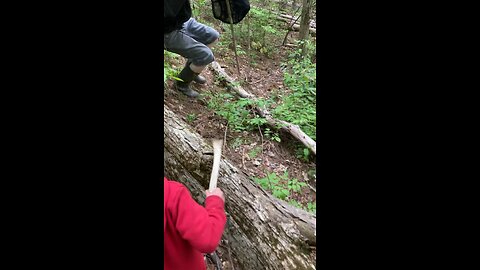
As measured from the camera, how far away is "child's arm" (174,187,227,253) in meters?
1.44

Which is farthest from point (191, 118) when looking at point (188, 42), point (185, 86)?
point (188, 42)

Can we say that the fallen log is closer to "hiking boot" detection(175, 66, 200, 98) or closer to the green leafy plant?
"hiking boot" detection(175, 66, 200, 98)

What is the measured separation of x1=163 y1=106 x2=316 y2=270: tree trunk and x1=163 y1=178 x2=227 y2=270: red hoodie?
0.68 meters

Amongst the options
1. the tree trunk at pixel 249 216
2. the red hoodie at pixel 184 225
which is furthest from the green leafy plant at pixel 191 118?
the red hoodie at pixel 184 225

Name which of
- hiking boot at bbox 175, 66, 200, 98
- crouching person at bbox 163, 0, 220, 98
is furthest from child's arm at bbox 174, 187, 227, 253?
hiking boot at bbox 175, 66, 200, 98

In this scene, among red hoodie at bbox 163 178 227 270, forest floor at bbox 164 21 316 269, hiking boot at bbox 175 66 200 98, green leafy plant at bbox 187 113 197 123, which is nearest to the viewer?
red hoodie at bbox 163 178 227 270

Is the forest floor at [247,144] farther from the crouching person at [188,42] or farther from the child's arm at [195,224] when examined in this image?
the child's arm at [195,224]

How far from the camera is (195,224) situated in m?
1.46

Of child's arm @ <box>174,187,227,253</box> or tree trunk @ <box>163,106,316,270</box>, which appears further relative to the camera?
tree trunk @ <box>163,106,316,270</box>

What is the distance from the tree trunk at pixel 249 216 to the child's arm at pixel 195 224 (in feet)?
2.38

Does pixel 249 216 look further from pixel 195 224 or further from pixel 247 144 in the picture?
pixel 247 144

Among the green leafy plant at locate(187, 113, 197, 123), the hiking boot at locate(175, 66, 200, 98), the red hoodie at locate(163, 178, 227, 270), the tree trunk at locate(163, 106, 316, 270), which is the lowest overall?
the green leafy plant at locate(187, 113, 197, 123)
